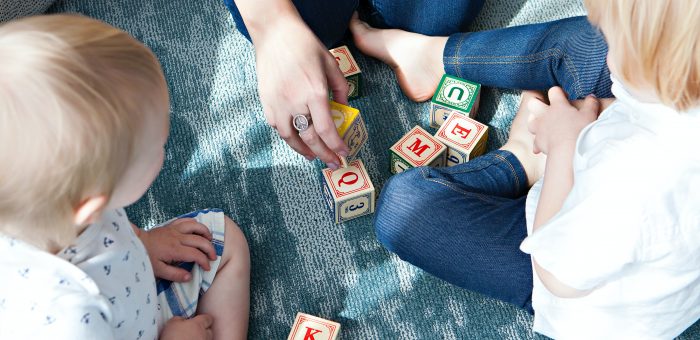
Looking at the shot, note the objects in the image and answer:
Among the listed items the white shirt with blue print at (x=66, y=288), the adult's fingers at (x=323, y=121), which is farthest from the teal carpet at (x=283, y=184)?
the white shirt with blue print at (x=66, y=288)

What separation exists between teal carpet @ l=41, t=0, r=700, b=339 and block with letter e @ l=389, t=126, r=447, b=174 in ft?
0.23

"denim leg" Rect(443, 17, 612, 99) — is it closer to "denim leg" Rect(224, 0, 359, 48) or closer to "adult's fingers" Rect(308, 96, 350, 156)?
"denim leg" Rect(224, 0, 359, 48)

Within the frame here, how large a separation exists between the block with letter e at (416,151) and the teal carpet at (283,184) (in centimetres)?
7

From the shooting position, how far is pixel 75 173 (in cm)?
67

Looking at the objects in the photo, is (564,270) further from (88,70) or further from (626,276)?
(88,70)

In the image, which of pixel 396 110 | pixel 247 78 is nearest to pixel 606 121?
pixel 396 110

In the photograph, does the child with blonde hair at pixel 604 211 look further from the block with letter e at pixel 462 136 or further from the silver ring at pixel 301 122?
the silver ring at pixel 301 122

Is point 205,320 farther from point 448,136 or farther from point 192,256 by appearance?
point 448,136

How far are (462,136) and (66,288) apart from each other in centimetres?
74

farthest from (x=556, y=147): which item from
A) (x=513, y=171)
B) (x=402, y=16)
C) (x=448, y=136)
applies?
(x=402, y=16)

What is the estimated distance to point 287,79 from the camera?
1014 millimetres

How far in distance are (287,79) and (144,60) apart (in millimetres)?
322

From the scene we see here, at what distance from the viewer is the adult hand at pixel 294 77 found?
101 centimetres

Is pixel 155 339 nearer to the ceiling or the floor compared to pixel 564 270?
nearer to the floor
